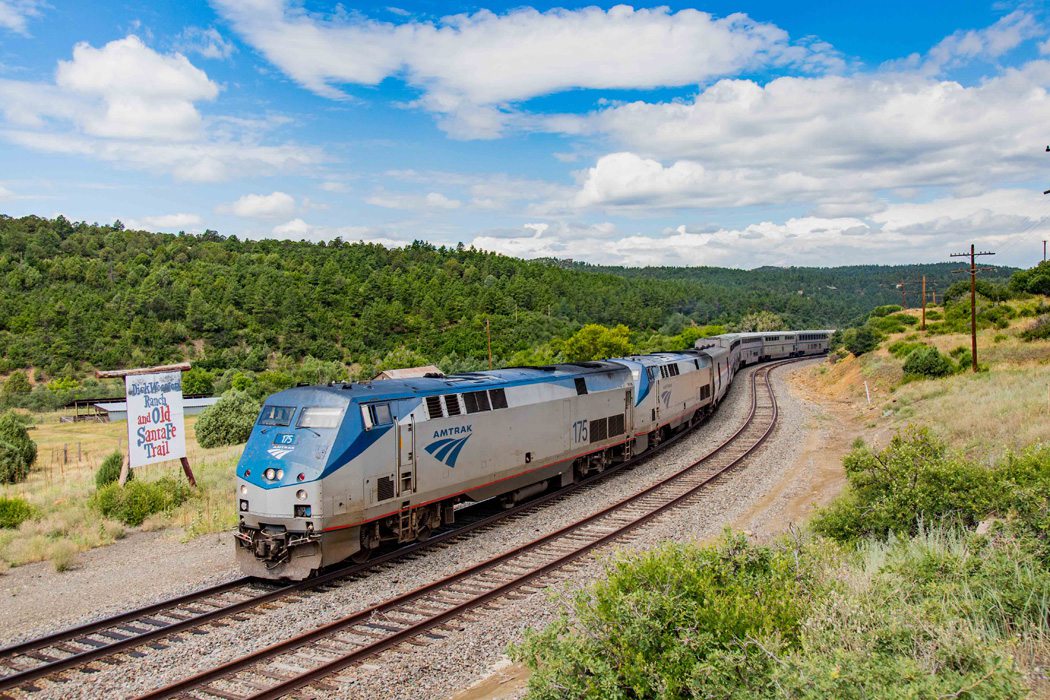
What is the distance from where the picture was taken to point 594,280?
15225cm

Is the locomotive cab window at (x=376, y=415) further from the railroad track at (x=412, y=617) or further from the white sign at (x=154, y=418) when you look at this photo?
the white sign at (x=154, y=418)

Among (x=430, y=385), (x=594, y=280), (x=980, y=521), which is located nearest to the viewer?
(x=980, y=521)

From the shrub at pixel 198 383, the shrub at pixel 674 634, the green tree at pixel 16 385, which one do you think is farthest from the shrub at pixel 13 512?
the green tree at pixel 16 385

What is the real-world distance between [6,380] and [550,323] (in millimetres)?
70039

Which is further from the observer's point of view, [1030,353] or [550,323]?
[550,323]

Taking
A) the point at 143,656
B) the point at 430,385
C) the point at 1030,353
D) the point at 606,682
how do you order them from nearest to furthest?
the point at 606,682
the point at 143,656
the point at 430,385
the point at 1030,353

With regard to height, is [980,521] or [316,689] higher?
[980,521]

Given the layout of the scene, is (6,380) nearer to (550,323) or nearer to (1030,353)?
(550,323)

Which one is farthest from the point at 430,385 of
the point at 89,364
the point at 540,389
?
the point at 89,364

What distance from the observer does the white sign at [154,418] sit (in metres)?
18.9

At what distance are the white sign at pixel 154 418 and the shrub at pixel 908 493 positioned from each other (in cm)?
1686

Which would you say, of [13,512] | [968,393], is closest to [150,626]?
[13,512]

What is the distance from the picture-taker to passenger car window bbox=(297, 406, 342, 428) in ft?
43.0

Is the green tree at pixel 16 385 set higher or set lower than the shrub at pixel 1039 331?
lower
